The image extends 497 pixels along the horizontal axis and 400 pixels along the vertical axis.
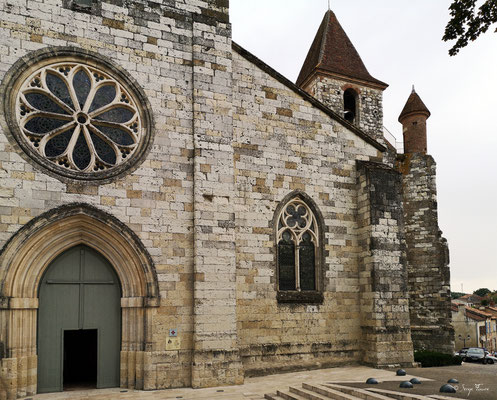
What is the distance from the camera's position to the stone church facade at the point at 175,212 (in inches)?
368

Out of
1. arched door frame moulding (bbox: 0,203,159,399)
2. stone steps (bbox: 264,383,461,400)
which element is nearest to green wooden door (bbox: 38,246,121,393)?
arched door frame moulding (bbox: 0,203,159,399)

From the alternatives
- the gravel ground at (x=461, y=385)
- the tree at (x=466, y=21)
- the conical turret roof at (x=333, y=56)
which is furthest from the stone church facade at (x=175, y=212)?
the conical turret roof at (x=333, y=56)

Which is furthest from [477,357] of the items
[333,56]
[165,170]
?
[165,170]

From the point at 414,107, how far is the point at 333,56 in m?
4.13

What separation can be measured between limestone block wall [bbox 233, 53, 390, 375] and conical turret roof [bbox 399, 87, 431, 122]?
784 cm

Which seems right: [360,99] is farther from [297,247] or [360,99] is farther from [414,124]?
[297,247]

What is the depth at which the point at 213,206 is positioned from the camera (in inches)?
421

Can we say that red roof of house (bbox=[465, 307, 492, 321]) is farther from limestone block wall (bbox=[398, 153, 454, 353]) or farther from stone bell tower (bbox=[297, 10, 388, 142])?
stone bell tower (bbox=[297, 10, 388, 142])

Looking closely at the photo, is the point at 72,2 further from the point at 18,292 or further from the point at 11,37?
the point at 18,292

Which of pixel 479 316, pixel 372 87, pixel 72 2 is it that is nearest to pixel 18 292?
pixel 72 2

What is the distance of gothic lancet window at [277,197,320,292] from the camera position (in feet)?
39.8

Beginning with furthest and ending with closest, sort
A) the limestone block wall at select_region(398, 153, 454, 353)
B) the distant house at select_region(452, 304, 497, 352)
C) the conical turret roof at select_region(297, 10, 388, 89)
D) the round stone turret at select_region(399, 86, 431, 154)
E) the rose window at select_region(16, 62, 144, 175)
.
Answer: the distant house at select_region(452, 304, 497, 352) → the conical turret roof at select_region(297, 10, 388, 89) → the round stone turret at select_region(399, 86, 431, 154) → the limestone block wall at select_region(398, 153, 454, 353) → the rose window at select_region(16, 62, 144, 175)

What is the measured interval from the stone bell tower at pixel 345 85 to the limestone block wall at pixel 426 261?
2.74 meters

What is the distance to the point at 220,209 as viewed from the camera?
10.8m
